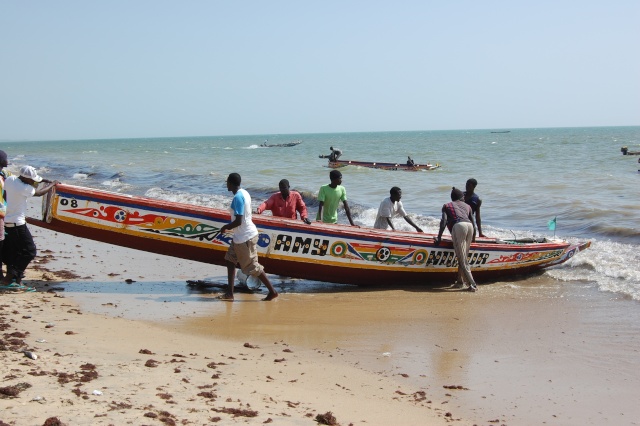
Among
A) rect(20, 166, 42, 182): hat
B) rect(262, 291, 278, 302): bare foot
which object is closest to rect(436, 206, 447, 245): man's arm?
rect(262, 291, 278, 302): bare foot

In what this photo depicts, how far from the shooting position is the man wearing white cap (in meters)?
7.25

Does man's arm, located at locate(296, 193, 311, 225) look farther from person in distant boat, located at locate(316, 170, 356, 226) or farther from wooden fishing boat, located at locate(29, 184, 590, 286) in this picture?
person in distant boat, located at locate(316, 170, 356, 226)

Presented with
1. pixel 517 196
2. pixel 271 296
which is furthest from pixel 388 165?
pixel 271 296

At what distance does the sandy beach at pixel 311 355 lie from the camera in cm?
423

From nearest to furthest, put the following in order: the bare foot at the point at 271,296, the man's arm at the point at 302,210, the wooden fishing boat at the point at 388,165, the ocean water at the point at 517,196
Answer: the bare foot at the point at 271,296
the man's arm at the point at 302,210
the ocean water at the point at 517,196
the wooden fishing boat at the point at 388,165

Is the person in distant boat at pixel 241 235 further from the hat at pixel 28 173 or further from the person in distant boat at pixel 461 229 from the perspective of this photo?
the person in distant boat at pixel 461 229

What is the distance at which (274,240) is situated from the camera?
8.47 m

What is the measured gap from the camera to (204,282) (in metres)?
8.49

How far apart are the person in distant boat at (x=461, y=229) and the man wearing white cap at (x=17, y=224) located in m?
5.04

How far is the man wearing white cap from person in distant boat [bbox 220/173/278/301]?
84.4 inches

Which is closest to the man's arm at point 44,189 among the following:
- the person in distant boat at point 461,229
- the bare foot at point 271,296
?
the bare foot at point 271,296

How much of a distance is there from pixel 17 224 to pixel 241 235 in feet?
8.01

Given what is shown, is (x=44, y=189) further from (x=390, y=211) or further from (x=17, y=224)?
(x=390, y=211)

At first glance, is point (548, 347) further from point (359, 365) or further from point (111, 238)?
point (111, 238)
